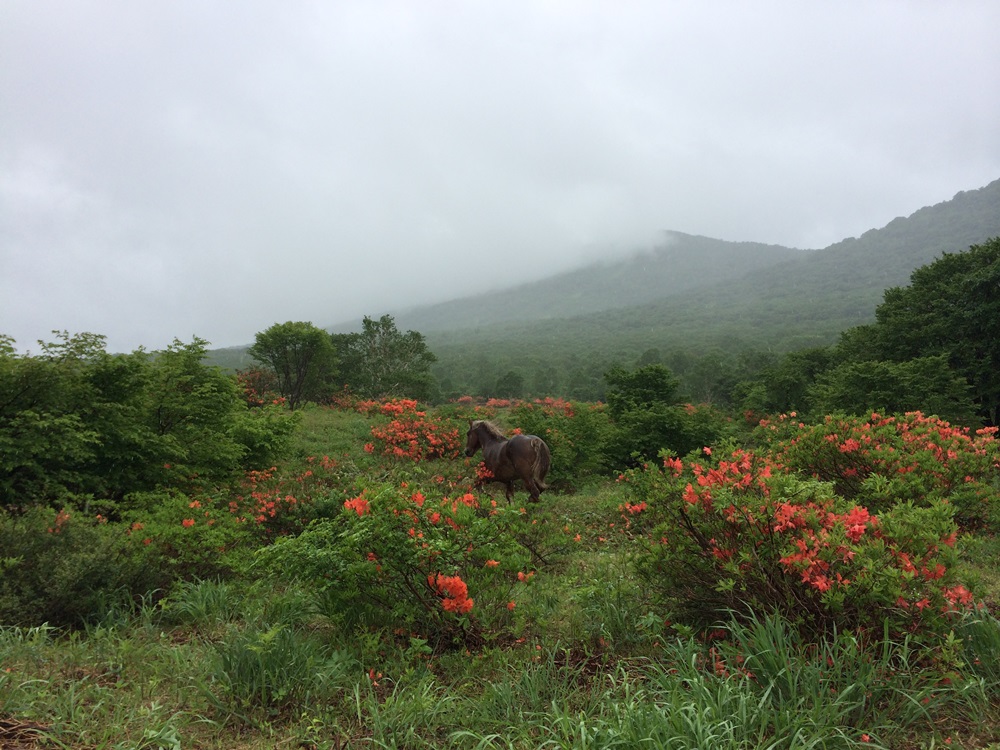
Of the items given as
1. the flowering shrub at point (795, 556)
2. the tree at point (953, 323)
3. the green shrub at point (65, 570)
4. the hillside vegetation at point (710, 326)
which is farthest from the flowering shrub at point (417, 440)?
the hillside vegetation at point (710, 326)

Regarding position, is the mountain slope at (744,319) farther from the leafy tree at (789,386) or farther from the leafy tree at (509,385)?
the leafy tree at (789,386)

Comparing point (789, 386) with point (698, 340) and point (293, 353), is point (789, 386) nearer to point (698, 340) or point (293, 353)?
point (293, 353)

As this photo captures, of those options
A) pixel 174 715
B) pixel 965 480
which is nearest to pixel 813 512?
pixel 965 480

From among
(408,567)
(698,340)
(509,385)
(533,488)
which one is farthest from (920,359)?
(698,340)

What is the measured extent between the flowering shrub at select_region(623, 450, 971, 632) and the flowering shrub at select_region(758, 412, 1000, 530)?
4.25 feet

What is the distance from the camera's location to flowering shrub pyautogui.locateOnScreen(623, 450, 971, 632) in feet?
9.30

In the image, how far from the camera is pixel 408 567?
3.73 meters

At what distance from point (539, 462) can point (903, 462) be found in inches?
226

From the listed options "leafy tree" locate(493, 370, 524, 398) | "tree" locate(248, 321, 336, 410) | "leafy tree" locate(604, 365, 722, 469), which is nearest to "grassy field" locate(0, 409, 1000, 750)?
"leafy tree" locate(604, 365, 722, 469)

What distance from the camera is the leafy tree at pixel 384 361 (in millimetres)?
32438

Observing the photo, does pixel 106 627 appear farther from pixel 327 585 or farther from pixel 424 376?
pixel 424 376

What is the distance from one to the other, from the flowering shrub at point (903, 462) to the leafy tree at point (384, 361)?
27718 millimetres

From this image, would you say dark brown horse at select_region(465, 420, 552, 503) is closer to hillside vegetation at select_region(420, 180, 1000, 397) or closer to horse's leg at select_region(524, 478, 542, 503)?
horse's leg at select_region(524, 478, 542, 503)

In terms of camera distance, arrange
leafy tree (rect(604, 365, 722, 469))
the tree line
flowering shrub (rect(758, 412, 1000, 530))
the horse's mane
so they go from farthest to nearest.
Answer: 1. the tree line
2. leafy tree (rect(604, 365, 722, 469))
3. the horse's mane
4. flowering shrub (rect(758, 412, 1000, 530))
